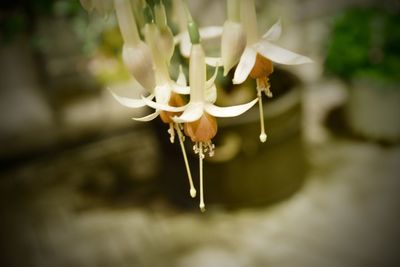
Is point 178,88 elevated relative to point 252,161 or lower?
elevated

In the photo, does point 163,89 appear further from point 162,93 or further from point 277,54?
point 277,54

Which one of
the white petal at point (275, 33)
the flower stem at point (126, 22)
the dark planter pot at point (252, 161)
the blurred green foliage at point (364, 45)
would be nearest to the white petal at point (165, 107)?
the flower stem at point (126, 22)

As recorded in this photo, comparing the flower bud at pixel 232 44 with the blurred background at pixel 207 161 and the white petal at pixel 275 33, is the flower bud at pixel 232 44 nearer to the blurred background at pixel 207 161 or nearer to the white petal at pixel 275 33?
the white petal at pixel 275 33

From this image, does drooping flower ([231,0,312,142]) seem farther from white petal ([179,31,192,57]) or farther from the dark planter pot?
the dark planter pot

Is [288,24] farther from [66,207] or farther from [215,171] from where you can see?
[66,207]

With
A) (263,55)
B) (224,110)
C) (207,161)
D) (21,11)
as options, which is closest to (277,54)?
(263,55)

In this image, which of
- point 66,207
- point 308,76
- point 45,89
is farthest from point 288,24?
point 66,207

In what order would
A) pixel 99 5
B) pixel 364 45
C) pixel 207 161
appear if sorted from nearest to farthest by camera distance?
pixel 99 5, pixel 207 161, pixel 364 45
